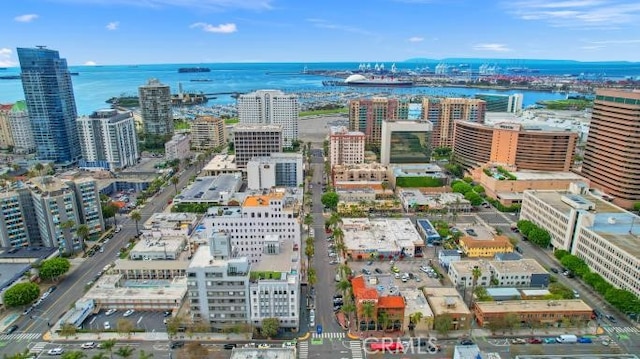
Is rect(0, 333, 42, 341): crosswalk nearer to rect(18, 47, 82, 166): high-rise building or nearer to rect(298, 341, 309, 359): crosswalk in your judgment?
rect(298, 341, 309, 359): crosswalk

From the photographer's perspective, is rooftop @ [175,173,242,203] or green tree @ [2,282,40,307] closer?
green tree @ [2,282,40,307]

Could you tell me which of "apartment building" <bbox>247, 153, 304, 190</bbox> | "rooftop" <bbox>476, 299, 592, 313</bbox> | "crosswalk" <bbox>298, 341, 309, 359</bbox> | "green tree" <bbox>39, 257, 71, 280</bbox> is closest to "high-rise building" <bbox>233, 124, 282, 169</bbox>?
"apartment building" <bbox>247, 153, 304, 190</bbox>

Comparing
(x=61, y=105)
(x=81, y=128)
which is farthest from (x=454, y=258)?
(x=61, y=105)

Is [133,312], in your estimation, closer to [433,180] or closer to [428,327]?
[428,327]

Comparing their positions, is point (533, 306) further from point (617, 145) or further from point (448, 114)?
point (448, 114)

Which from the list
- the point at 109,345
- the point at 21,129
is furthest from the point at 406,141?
the point at 21,129
